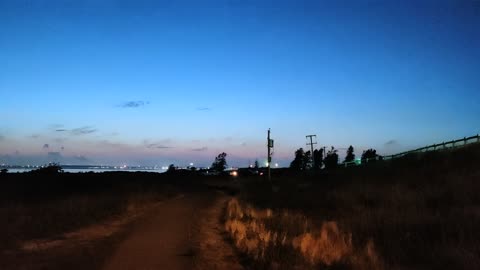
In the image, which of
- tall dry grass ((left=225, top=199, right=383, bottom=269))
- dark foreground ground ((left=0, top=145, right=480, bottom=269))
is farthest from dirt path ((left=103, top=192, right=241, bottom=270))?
tall dry grass ((left=225, top=199, right=383, bottom=269))

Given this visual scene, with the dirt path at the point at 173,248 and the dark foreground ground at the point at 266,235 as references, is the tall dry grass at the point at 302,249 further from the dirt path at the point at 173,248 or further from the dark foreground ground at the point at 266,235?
the dirt path at the point at 173,248

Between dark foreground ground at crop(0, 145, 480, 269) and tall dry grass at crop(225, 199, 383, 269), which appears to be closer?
tall dry grass at crop(225, 199, 383, 269)

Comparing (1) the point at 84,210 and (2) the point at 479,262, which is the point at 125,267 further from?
(1) the point at 84,210

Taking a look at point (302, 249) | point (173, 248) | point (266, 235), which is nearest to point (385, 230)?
point (266, 235)

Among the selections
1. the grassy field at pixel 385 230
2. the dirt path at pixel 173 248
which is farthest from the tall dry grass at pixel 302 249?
the dirt path at pixel 173 248

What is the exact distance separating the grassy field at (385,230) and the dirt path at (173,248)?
68 centimetres

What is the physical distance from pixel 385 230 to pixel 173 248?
6.88 m

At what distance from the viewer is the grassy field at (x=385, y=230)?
39.4 ft

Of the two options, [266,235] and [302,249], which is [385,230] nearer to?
[266,235]

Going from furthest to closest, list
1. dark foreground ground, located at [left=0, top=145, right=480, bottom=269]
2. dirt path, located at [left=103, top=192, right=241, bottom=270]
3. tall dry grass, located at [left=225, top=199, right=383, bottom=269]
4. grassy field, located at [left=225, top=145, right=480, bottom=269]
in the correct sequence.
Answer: dirt path, located at [left=103, top=192, right=241, bottom=270] → dark foreground ground, located at [left=0, top=145, right=480, bottom=269] → grassy field, located at [left=225, top=145, right=480, bottom=269] → tall dry grass, located at [left=225, top=199, right=383, bottom=269]

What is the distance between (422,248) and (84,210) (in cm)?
1546

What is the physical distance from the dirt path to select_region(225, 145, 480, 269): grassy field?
68 centimetres

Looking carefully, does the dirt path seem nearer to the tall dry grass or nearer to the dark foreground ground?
the dark foreground ground

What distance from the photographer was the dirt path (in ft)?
41.1
